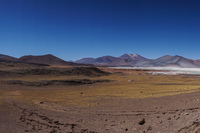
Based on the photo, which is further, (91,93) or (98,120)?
(91,93)

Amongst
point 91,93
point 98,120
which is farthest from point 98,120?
point 91,93

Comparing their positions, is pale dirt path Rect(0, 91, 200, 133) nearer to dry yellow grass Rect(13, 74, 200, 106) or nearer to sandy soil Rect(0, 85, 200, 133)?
sandy soil Rect(0, 85, 200, 133)

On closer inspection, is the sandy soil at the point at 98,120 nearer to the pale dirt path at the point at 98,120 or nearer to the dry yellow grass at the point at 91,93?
the pale dirt path at the point at 98,120

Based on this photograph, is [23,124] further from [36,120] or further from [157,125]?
[157,125]

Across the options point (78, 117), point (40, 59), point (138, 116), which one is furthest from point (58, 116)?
point (40, 59)

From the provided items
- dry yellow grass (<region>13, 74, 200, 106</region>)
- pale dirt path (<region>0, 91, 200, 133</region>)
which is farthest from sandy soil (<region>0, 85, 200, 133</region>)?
dry yellow grass (<region>13, 74, 200, 106</region>)

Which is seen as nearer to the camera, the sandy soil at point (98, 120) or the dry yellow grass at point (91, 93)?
the sandy soil at point (98, 120)

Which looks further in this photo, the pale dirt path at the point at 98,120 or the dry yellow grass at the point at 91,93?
the dry yellow grass at the point at 91,93

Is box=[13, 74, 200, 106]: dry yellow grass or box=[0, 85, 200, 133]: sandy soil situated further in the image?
box=[13, 74, 200, 106]: dry yellow grass

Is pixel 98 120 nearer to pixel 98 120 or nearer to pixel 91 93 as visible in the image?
pixel 98 120

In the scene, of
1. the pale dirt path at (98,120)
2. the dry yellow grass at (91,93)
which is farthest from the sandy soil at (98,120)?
the dry yellow grass at (91,93)

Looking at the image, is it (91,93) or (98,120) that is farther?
(91,93)
